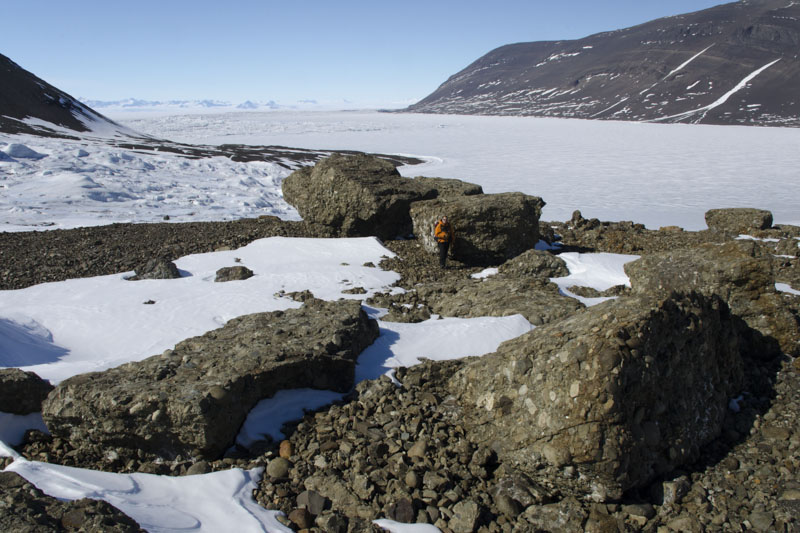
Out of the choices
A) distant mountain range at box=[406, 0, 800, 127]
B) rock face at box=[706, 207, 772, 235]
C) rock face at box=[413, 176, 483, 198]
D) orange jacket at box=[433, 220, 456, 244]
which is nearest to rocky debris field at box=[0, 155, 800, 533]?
orange jacket at box=[433, 220, 456, 244]

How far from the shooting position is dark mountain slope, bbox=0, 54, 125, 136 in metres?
43.3

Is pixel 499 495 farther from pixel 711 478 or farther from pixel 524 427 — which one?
pixel 711 478

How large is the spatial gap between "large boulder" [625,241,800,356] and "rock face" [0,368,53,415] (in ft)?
19.6

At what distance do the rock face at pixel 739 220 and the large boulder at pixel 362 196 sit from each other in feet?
21.4

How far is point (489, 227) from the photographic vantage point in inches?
401

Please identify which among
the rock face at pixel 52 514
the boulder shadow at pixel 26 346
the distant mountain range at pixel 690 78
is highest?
the distant mountain range at pixel 690 78

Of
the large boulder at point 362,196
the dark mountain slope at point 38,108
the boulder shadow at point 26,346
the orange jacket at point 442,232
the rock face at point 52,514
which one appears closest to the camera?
the rock face at point 52,514

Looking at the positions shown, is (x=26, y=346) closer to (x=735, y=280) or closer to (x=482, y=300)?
(x=482, y=300)

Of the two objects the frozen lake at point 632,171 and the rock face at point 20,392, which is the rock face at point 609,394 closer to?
the rock face at point 20,392

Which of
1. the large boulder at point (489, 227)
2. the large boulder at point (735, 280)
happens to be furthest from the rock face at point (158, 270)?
the large boulder at point (735, 280)

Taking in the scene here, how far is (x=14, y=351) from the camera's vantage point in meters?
5.98

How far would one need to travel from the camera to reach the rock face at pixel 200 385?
3.95 meters

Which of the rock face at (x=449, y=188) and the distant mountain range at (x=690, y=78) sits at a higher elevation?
the distant mountain range at (x=690, y=78)

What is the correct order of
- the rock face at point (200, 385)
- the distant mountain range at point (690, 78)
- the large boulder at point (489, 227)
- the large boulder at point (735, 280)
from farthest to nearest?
the distant mountain range at point (690, 78)
the large boulder at point (489, 227)
the large boulder at point (735, 280)
the rock face at point (200, 385)
